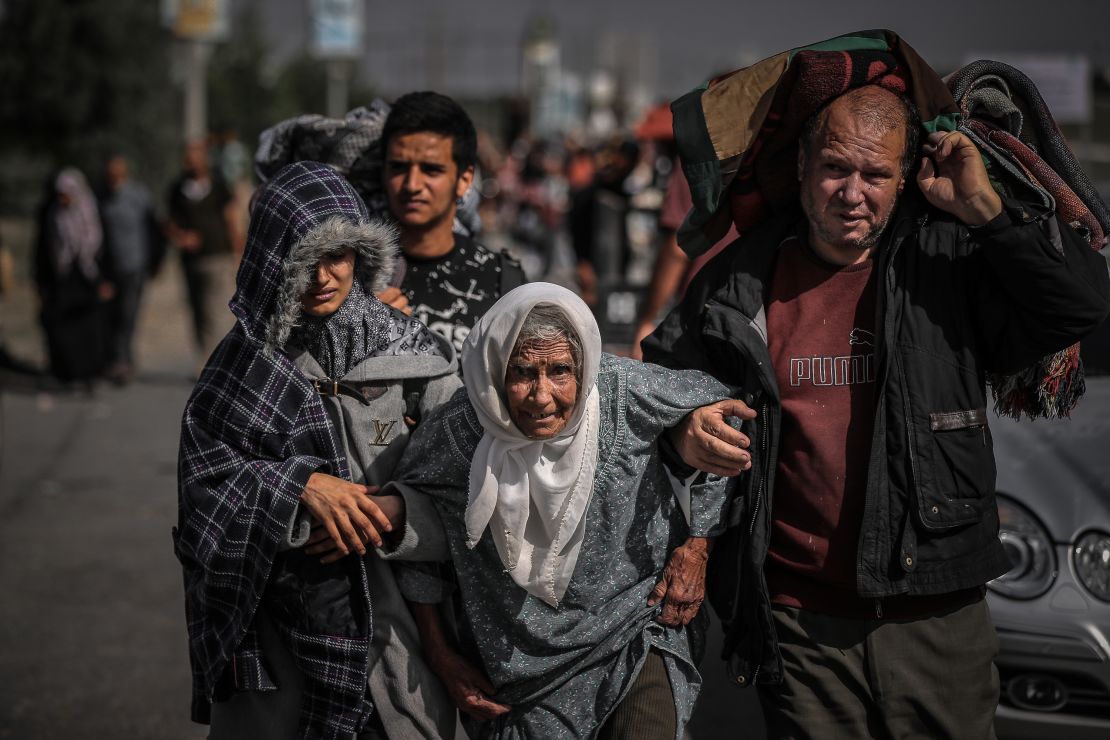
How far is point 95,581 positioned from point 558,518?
4266 millimetres

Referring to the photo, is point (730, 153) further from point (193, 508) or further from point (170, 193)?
point (170, 193)

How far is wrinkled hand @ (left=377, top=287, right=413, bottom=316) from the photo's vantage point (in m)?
3.19

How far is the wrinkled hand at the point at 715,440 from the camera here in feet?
8.82

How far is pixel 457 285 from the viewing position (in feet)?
11.6

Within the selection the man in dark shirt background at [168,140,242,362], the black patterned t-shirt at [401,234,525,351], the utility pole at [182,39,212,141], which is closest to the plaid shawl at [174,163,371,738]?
the black patterned t-shirt at [401,234,525,351]

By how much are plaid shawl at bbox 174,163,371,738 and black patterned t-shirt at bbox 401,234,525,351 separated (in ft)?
1.83

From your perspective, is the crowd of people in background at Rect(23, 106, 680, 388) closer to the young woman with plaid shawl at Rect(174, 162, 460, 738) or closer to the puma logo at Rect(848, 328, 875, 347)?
the young woman with plaid shawl at Rect(174, 162, 460, 738)

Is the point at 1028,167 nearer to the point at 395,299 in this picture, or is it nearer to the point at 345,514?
the point at 395,299

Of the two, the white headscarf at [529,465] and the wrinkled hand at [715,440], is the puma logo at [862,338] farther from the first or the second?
the white headscarf at [529,465]

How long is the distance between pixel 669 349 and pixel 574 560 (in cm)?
56

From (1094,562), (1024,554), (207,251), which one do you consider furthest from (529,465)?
(207,251)

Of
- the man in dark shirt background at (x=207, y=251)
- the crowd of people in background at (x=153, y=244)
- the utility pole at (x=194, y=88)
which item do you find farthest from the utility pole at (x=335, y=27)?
the man in dark shirt background at (x=207, y=251)

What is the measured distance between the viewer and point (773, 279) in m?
2.94

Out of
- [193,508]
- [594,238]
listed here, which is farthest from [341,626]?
[594,238]
